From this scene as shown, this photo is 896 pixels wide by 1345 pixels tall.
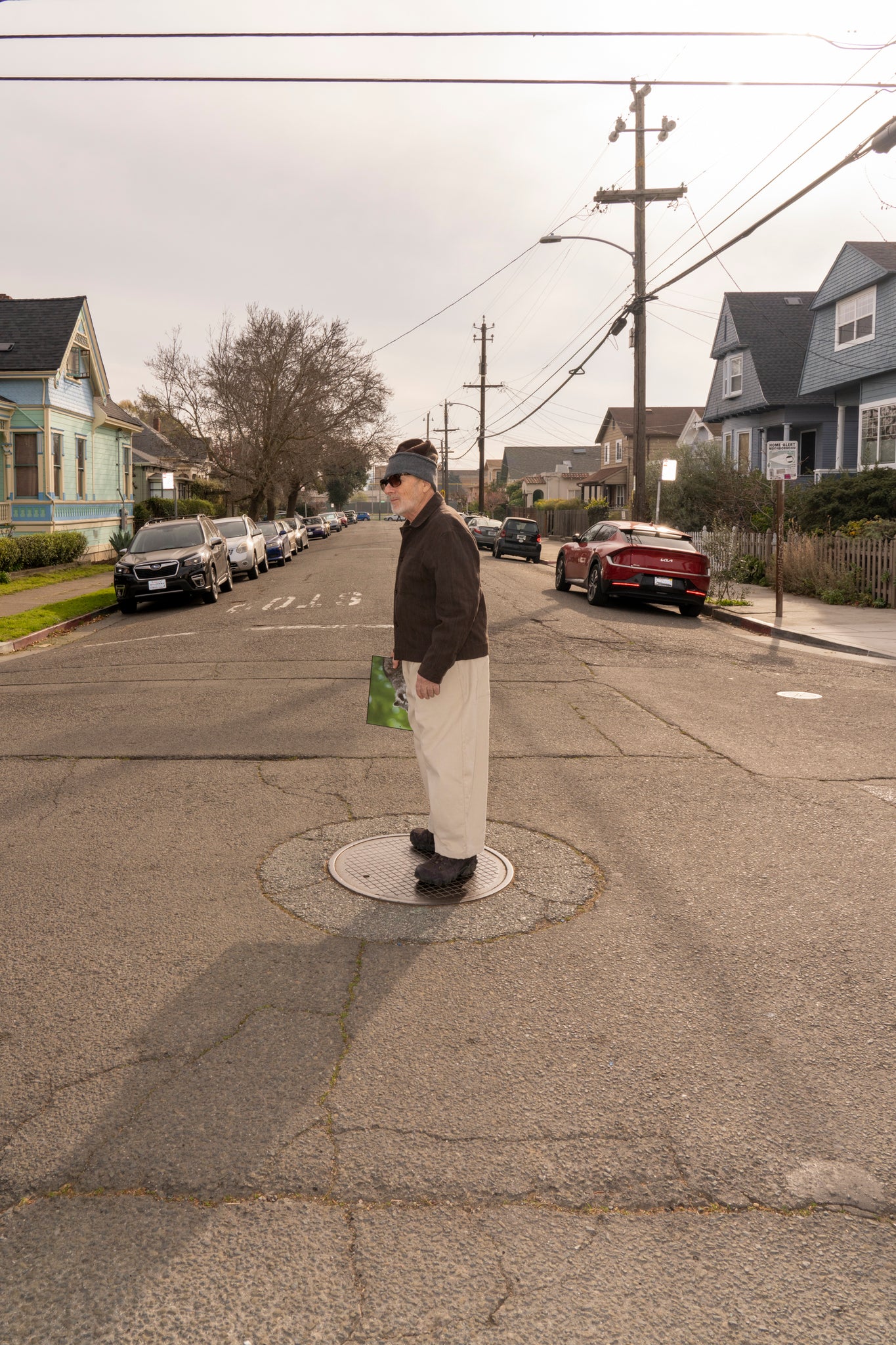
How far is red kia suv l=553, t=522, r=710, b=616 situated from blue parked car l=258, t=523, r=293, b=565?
1472 centimetres

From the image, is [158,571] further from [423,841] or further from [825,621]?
[423,841]

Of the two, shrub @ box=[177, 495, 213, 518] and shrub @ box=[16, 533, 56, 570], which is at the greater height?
shrub @ box=[177, 495, 213, 518]

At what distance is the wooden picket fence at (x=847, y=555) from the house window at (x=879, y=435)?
890 centimetres

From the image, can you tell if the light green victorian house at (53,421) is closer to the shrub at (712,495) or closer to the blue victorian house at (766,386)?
the shrub at (712,495)

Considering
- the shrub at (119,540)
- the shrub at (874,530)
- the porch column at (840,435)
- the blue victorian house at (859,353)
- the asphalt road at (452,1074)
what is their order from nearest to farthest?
the asphalt road at (452,1074)
the shrub at (874,530)
the shrub at (119,540)
the blue victorian house at (859,353)
the porch column at (840,435)

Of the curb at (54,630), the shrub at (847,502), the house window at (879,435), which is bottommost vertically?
the curb at (54,630)

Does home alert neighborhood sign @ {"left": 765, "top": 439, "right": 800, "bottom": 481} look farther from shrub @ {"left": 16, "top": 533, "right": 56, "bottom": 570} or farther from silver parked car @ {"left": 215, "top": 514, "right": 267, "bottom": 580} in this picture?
shrub @ {"left": 16, "top": 533, "right": 56, "bottom": 570}

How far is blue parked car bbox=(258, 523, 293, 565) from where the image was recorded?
104 feet

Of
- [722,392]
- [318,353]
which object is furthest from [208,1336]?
[318,353]

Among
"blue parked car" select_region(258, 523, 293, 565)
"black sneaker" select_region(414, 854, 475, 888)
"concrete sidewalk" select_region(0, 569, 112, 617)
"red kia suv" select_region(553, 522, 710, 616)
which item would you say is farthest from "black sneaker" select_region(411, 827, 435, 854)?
"blue parked car" select_region(258, 523, 293, 565)

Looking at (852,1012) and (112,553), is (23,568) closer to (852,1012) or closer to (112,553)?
(112,553)

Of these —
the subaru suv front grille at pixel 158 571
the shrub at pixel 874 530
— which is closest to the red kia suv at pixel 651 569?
the shrub at pixel 874 530

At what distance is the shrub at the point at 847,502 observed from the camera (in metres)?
24.7

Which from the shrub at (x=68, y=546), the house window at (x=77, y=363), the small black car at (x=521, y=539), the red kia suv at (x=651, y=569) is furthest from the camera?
the small black car at (x=521, y=539)
